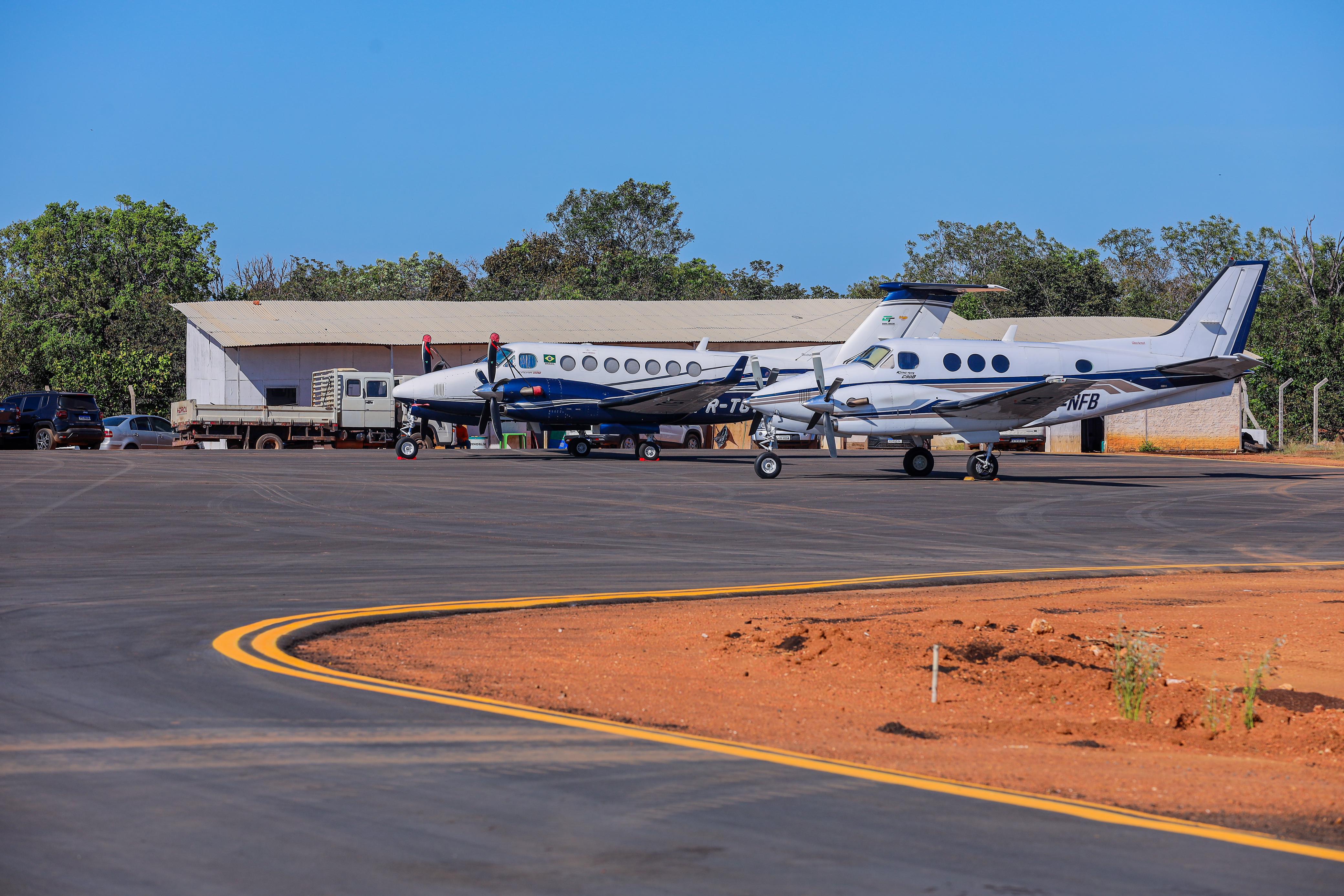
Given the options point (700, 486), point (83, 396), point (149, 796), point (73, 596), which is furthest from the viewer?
point (83, 396)

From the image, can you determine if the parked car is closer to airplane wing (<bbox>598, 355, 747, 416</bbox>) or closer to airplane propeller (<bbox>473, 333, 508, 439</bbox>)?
airplane wing (<bbox>598, 355, 747, 416</bbox>)

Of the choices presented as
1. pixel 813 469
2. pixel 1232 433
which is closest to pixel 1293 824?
pixel 813 469

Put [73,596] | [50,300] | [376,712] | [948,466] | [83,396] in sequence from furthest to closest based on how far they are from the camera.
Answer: [50,300] → [83,396] → [948,466] → [73,596] → [376,712]

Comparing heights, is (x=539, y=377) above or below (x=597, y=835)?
above

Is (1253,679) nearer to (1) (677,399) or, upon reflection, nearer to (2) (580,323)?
(1) (677,399)

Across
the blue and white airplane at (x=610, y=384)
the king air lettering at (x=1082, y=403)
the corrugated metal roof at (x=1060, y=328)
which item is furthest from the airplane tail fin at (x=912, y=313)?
the corrugated metal roof at (x=1060, y=328)

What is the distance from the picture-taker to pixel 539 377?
1554 inches

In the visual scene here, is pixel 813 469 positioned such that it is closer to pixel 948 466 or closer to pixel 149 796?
pixel 948 466

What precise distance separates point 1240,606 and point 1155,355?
845 inches

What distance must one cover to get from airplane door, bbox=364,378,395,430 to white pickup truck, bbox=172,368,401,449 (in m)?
0.02

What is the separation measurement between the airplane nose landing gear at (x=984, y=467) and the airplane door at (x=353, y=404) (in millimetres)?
29140

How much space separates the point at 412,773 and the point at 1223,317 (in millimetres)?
32209

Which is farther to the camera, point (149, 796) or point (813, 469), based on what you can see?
point (813, 469)

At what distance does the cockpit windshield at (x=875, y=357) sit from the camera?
103 ft
